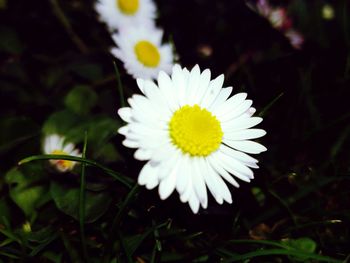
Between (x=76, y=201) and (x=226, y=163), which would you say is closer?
(x=226, y=163)

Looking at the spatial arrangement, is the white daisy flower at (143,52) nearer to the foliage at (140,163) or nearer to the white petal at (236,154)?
the foliage at (140,163)

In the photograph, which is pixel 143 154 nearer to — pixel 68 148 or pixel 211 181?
pixel 211 181

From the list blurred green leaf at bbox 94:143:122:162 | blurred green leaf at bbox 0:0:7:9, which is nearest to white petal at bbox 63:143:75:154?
blurred green leaf at bbox 94:143:122:162

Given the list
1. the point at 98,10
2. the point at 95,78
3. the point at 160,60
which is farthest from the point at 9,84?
the point at 160,60

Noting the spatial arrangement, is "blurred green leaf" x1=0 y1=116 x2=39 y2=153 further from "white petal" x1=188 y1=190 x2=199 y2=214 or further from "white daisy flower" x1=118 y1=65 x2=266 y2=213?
"white petal" x1=188 y1=190 x2=199 y2=214

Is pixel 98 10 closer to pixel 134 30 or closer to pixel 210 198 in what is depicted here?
pixel 134 30

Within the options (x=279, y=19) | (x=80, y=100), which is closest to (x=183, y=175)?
(x=80, y=100)
